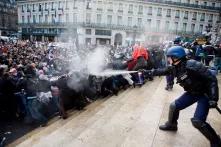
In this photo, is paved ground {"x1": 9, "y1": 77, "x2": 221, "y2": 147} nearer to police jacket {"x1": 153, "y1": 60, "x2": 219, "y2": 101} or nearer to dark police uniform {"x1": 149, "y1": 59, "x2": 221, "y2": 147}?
dark police uniform {"x1": 149, "y1": 59, "x2": 221, "y2": 147}

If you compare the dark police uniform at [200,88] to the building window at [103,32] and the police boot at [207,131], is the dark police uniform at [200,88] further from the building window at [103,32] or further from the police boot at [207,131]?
the building window at [103,32]

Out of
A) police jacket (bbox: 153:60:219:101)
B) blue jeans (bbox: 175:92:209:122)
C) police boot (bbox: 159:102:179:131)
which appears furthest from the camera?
police boot (bbox: 159:102:179:131)

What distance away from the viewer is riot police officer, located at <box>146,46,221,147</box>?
4148mm

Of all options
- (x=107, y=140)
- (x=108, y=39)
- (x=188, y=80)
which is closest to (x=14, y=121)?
(x=107, y=140)

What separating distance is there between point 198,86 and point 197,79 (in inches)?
4.9

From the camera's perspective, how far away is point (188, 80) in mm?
4363

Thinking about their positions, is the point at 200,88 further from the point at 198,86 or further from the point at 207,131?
the point at 207,131

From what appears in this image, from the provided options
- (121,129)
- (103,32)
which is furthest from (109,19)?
(121,129)

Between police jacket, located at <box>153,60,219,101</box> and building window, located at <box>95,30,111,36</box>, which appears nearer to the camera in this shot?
police jacket, located at <box>153,60,219,101</box>

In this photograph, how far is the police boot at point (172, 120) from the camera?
16.6ft

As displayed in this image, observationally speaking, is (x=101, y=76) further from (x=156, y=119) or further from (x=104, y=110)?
(x=156, y=119)

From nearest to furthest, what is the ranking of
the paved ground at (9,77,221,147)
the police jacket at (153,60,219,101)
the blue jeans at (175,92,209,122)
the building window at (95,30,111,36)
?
1. the police jacket at (153,60,219,101)
2. the blue jeans at (175,92,209,122)
3. the paved ground at (9,77,221,147)
4. the building window at (95,30,111,36)

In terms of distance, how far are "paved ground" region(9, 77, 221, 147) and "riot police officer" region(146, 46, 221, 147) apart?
2.49 feet

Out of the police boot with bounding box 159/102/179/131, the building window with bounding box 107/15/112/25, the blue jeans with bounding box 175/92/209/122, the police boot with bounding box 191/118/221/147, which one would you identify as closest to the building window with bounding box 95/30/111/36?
the building window with bounding box 107/15/112/25
